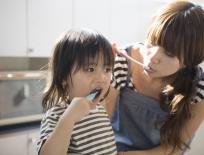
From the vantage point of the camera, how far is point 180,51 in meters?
0.83

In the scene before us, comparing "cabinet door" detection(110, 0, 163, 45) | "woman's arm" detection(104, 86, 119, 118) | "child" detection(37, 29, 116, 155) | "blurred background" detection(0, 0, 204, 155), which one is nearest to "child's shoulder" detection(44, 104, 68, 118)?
"child" detection(37, 29, 116, 155)

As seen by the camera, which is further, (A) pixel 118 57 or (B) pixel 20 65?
(B) pixel 20 65

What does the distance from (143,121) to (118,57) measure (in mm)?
205

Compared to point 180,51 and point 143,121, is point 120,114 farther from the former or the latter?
point 180,51

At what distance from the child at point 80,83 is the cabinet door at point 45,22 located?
3.67ft

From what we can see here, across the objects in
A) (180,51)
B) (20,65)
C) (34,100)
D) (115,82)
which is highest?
(180,51)

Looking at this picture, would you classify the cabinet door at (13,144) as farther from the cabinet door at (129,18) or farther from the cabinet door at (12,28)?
the cabinet door at (129,18)

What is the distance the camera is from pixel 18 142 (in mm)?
1729

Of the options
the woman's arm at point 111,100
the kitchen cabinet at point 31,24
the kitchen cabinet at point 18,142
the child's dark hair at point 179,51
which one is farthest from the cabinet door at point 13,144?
the child's dark hair at point 179,51

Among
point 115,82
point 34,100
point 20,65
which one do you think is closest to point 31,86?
point 34,100

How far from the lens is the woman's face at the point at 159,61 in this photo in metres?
0.81

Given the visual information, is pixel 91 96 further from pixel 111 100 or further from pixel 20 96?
pixel 20 96

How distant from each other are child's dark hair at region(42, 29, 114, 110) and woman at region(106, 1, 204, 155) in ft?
0.33

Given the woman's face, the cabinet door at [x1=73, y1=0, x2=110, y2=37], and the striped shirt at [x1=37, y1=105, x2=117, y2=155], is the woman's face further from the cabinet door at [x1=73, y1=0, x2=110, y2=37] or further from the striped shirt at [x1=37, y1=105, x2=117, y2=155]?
the cabinet door at [x1=73, y1=0, x2=110, y2=37]
